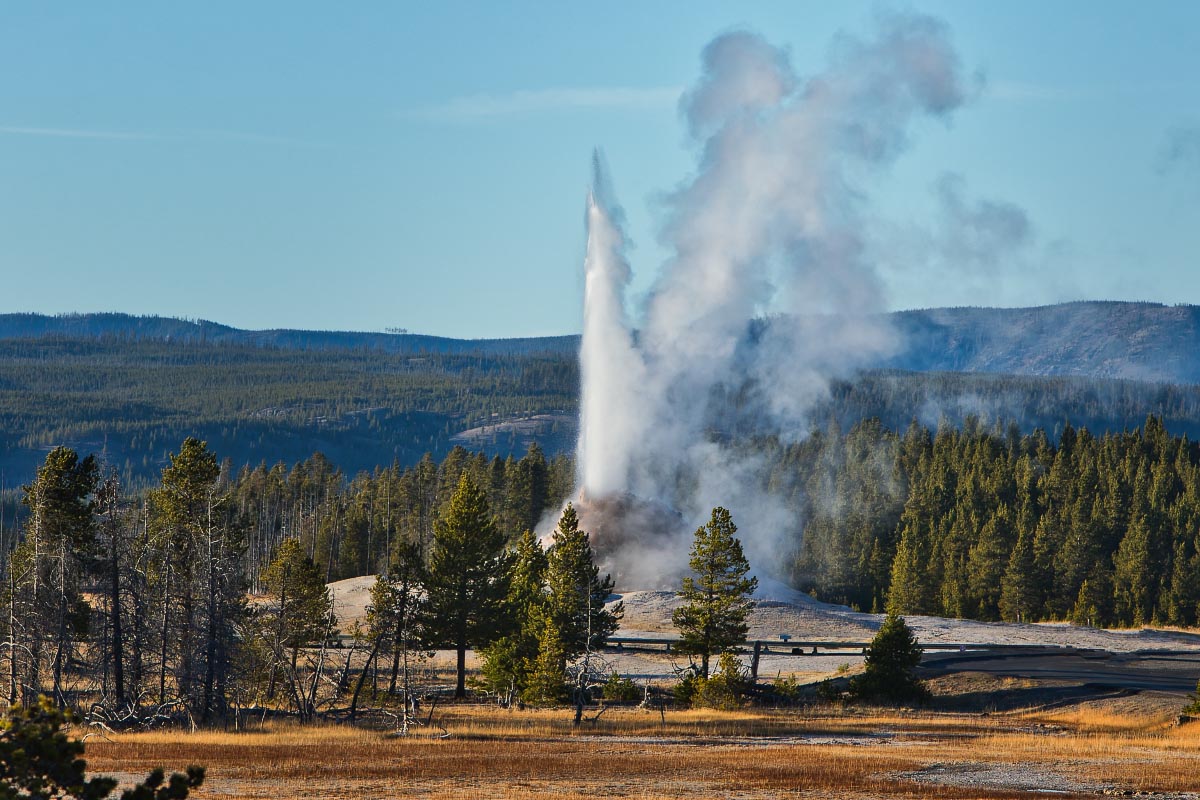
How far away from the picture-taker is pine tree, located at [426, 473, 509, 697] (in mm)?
60344

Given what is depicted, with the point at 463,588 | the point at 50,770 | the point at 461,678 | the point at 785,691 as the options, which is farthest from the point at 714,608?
the point at 50,770

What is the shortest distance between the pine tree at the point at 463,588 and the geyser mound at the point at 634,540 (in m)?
30.3

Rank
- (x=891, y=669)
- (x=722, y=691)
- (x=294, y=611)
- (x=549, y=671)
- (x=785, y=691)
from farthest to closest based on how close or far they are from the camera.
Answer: (x=785, y=691)
(x=891, y=669)
(x=294, y=611)
(x=722, y=691)
(x=549, y=671)

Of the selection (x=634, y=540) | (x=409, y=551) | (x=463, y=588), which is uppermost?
(x=634, y=540)

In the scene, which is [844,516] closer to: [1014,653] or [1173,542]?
[1173,542]

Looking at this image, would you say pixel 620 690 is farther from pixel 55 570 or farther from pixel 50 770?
pixel 50 770

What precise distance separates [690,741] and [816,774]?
9.10 metres

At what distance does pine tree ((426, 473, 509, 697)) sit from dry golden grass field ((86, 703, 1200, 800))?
7.26m

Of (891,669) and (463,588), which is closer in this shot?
(891,669)

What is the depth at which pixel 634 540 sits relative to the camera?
93250 mm

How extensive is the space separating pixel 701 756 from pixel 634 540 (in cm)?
5304

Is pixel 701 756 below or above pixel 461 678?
below

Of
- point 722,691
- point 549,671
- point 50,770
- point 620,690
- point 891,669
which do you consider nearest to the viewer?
point 50,770

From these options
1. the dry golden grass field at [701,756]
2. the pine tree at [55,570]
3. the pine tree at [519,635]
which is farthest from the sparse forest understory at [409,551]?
the dry golden grass field at [701,756]
